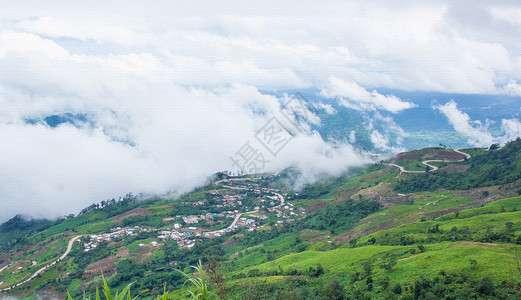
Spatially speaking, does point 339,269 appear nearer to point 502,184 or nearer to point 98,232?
point 502,184

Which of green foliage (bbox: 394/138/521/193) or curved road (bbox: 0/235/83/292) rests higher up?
green foliage (bbox: 394/138/521/193)

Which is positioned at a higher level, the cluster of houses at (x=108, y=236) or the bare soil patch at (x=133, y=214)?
the bare soil patch at (x=133, y=214)

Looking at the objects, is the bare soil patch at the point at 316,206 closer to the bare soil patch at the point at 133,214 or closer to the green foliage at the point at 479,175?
the green foliage at the point at 479,175

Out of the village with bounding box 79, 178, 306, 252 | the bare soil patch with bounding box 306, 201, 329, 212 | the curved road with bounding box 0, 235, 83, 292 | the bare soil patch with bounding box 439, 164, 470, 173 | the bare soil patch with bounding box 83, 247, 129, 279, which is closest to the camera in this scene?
the curved road with bounding box 0, 235, 83, 292

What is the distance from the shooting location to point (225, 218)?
9662cm

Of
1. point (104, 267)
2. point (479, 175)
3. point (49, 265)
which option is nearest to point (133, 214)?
point (49, 265)

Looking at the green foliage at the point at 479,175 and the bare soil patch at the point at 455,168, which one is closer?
the green foliage at the point at 479,175

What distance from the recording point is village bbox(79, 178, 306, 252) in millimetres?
81625

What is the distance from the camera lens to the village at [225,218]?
268 feet

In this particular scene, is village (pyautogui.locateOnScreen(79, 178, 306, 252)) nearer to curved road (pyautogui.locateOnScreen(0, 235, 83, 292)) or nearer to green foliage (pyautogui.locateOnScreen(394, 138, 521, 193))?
curved road (pyautogui.locateOnScreen(0, 235, 83, 292))

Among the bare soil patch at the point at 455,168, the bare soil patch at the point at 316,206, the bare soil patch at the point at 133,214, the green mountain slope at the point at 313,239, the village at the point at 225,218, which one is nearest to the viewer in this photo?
the green mountain slope at the point at 313,239

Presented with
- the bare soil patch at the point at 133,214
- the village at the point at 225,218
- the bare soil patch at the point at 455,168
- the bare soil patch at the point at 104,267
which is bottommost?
the bare soil patch at the point at 104,267

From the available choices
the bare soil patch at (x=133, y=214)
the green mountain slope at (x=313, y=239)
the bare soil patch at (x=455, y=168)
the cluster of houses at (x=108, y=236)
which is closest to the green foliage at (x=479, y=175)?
the green mountain slope at (x=313, y=239)

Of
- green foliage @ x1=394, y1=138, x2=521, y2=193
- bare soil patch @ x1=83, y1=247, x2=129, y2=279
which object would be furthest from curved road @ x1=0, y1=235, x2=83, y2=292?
green foliage @ x1=394, y1=138, x2=521, y2=193
